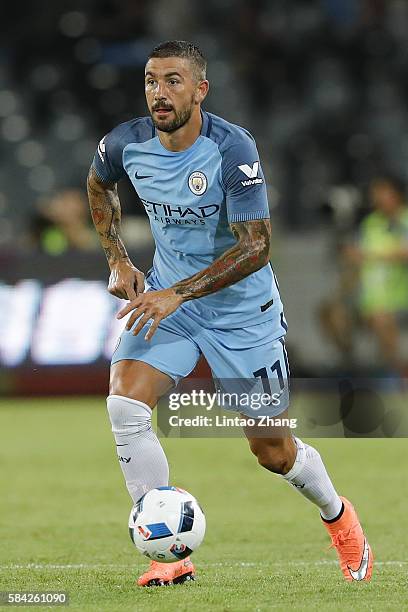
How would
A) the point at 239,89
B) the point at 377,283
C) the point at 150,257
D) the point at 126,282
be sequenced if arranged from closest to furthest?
1. the point at 126,282
2. the point at 377,283
3. the point at 150,257
4. the point at 239,89

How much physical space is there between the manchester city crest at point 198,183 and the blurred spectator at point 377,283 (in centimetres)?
774

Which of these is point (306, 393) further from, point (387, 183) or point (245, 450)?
point (387, 183)

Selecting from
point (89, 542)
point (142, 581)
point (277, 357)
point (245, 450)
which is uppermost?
point (277, 357)

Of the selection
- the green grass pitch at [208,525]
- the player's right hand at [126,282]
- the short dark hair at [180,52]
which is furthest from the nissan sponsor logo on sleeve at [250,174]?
the green grass pitch at [208,525]

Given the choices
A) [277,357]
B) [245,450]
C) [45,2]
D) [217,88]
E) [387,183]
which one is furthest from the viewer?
[45,2]

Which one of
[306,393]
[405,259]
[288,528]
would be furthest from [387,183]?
[288,528]

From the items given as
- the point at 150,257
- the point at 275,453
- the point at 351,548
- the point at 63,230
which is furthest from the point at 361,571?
the point at 63,230

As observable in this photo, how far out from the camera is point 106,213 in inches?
229

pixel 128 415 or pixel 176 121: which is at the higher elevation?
pixel 176 121

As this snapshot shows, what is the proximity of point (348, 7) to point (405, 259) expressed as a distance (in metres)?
8.93

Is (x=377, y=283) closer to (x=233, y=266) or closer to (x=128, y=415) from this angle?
(x=233, y=266)

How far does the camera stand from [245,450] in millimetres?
10375

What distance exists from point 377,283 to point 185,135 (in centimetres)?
803

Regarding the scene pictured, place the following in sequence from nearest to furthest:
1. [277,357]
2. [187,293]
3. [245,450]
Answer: [187,293]
[277,357]
[245,450]
